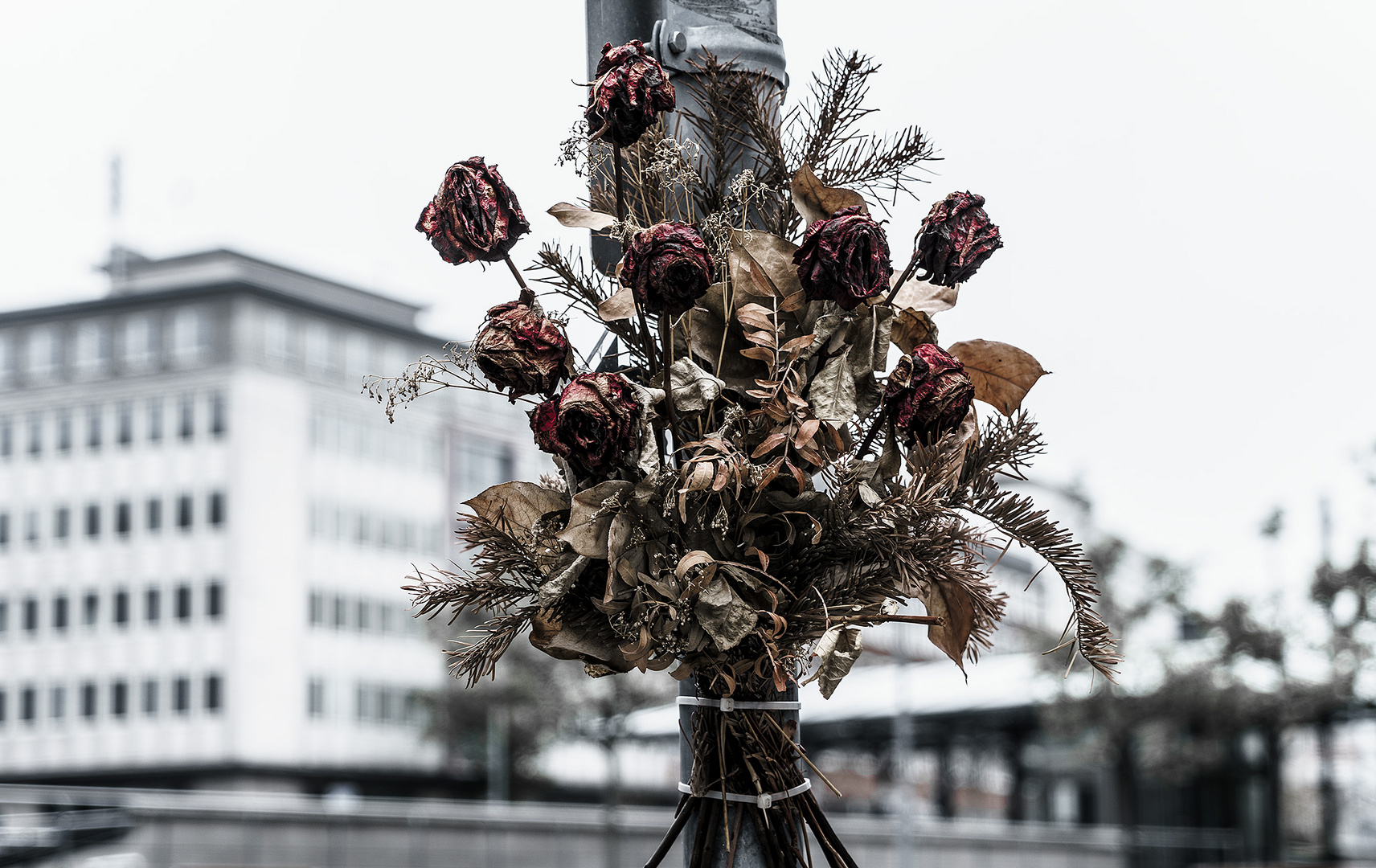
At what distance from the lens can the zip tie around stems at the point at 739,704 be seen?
2.00 metres

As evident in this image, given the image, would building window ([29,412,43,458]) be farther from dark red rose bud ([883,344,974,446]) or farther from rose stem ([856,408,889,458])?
dark red rose bud ([883,344,974,446])

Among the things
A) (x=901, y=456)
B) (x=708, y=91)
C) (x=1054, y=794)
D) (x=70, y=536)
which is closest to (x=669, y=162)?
(x=708, y=91)

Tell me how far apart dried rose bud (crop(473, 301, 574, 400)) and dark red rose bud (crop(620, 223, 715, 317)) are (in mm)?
167

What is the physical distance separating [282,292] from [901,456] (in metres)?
46.1

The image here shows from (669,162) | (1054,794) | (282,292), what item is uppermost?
(282,292)

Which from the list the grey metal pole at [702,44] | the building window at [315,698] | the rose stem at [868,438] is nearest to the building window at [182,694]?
the building window at [315,698]

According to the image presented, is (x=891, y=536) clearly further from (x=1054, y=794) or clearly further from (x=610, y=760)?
(x=1054, y=794)

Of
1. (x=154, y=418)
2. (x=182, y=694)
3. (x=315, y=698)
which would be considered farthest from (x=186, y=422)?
(x=315, y=698)

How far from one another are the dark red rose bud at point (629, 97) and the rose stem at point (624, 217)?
4 centimetres

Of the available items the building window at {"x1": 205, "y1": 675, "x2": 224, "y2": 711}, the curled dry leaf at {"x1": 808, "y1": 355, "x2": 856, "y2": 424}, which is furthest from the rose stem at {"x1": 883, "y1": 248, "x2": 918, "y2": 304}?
the building window at {"x1": 205, "y1": 675, "x2": 224, "y2": 711}

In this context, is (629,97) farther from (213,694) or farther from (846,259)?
(213,694)

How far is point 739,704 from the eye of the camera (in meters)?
2.01

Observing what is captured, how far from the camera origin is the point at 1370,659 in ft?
69.1

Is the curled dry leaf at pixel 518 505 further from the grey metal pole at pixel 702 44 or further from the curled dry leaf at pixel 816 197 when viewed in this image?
the curled dry leaf at pixel 816 197
